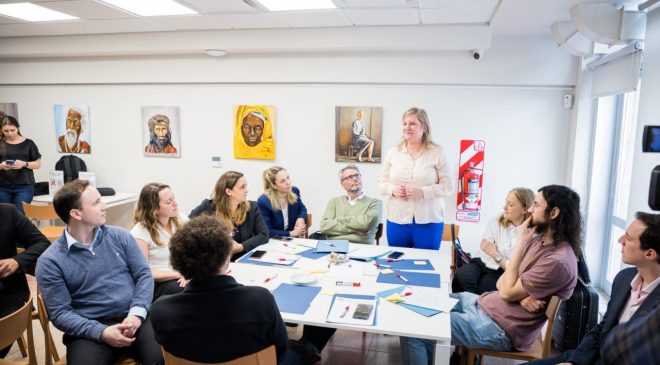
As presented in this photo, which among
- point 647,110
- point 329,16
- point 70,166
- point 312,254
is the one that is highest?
point 329,16

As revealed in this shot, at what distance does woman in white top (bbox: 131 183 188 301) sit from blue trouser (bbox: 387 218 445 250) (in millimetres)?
1729

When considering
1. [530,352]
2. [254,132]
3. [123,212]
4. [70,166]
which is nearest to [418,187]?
[530,352]

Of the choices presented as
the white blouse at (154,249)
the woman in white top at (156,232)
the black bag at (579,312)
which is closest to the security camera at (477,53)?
the black bag at (579,312)

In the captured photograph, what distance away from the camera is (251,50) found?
469 cm

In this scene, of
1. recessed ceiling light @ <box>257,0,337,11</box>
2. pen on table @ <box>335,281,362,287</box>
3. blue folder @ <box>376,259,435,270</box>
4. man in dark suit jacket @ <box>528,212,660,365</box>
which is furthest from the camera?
recessed ceiling light @ <box>257,0,337,11</box>

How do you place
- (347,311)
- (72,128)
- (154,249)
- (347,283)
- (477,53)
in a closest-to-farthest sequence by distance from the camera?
1. (347,311)
2. (347,283)
3. (154,249)
4. (477,53)
5. (72,128)

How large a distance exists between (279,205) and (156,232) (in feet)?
4.41

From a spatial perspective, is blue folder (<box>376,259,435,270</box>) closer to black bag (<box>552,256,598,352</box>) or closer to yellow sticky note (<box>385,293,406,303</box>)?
yellow sticky note (<box>385,293,406,303</box>)

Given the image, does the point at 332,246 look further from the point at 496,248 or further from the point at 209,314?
Result: the point at 209,314

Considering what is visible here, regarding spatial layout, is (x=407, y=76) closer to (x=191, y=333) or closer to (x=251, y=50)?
(x=251, y=50)

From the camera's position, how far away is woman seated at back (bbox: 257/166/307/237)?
3701mm

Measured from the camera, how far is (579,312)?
2.78 meters

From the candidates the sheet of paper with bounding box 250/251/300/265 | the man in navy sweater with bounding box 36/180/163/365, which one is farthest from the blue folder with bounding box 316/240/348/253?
the man in navy sweater with bounding box 36/180/163/365

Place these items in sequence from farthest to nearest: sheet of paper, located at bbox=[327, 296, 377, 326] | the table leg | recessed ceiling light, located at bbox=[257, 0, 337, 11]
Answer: recessed ceiling light, located at bbox=[257, 0, 337, 11] → sheet of paper, located at bbox=[327, 296, 377, 326] → the table leg
